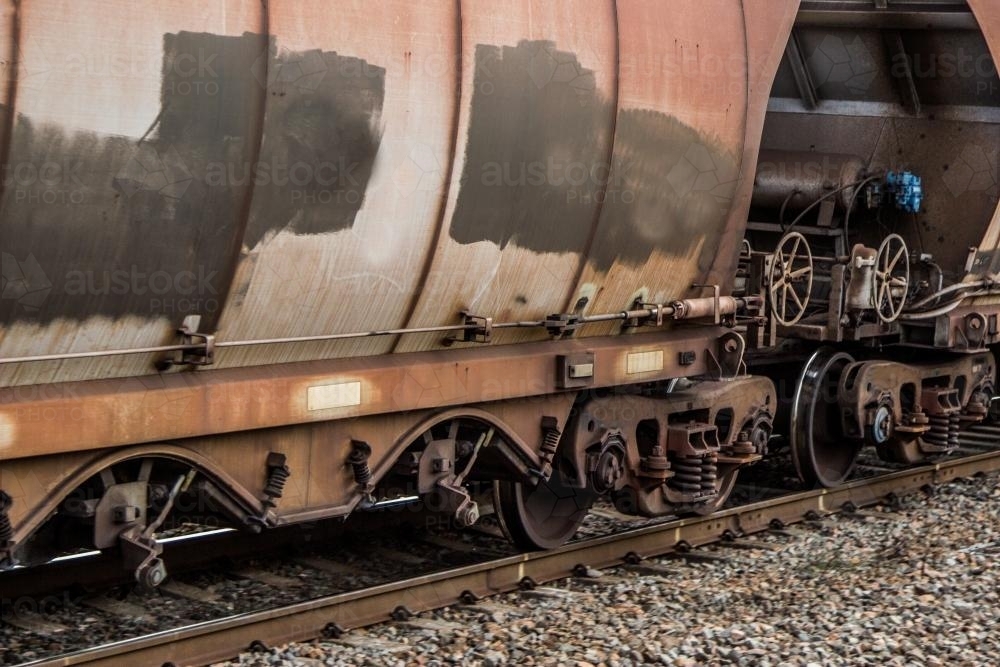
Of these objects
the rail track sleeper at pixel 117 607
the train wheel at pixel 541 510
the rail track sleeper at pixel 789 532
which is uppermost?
the train wheel at pixel 541 510

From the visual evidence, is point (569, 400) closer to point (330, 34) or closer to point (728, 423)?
point (728, 423)

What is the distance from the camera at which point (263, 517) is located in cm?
593

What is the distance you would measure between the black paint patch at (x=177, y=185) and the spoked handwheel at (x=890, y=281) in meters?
5.06

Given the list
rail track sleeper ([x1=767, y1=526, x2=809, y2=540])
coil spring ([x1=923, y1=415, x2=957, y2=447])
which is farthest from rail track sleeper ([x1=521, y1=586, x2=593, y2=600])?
coil spring ([x1=923, y1=415, x2=957, y2=447])

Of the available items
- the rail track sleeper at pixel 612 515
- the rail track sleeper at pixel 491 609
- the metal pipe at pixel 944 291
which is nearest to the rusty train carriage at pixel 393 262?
the metal pipe at pixel 944 291

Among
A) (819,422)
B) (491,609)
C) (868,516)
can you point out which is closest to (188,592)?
(491,609)

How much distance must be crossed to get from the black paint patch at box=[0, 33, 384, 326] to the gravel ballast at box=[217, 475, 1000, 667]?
1.88 meters

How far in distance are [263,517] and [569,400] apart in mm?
2142

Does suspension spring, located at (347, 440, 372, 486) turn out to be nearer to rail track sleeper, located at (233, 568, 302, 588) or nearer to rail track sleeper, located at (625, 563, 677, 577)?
rail track sleeper, located at (233, 568, 302, 588)

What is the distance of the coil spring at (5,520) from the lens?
16.4 ft

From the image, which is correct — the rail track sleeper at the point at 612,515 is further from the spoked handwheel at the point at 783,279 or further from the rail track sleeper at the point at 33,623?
the rail track sleeper at the point at 33,623

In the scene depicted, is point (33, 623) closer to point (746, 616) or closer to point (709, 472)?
point (746, 616)

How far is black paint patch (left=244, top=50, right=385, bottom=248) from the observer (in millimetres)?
5344

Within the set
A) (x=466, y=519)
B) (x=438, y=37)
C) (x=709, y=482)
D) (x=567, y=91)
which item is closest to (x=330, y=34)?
(x=438, y=37)
